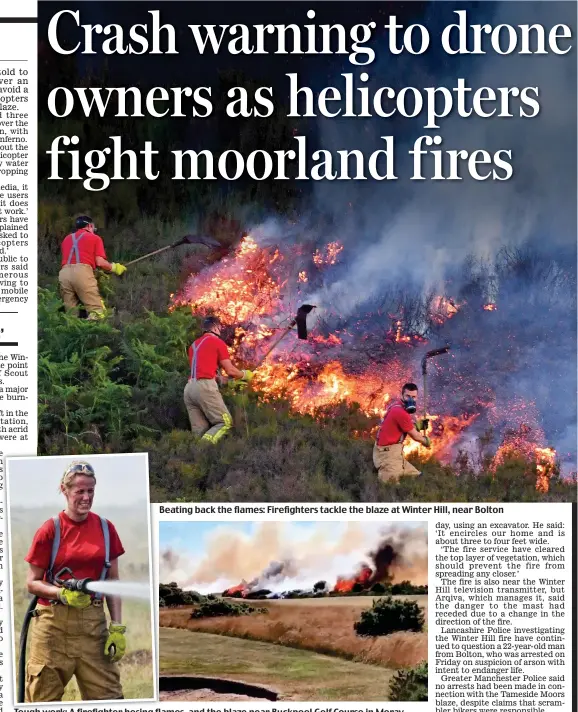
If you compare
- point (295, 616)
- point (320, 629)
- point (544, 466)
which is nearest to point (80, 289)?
point (295, 616)

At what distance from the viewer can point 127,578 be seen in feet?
30.5

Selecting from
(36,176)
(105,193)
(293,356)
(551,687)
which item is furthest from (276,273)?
(551,687)

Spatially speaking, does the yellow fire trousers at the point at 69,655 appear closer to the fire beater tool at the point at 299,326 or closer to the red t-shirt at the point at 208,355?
the red t-shirt at the point at 208,355

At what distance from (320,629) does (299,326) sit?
3091 mm

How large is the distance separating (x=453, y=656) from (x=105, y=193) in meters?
5.85

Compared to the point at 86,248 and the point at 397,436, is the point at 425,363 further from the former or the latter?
the point at 86,248

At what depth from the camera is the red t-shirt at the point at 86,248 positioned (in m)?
10.4

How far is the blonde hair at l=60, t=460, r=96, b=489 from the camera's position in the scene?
9.39 meters

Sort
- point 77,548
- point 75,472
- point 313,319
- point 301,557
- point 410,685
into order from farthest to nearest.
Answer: point 313,319 → point 301,557 → point 410,685 → point 75,472 → point 77,548

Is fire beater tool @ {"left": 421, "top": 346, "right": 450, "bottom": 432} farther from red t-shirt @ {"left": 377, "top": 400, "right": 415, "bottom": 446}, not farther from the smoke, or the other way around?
the smoke

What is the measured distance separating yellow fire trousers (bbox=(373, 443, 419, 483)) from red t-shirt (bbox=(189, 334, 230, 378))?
1.85 meters

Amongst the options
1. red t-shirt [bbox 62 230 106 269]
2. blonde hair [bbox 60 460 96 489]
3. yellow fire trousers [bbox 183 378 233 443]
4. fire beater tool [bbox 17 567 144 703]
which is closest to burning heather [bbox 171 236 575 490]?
yellow fire trousers [bbox 183 378 233 443]

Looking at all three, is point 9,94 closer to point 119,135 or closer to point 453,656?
point 119,135

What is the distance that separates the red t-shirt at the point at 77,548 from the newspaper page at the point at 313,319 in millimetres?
485
